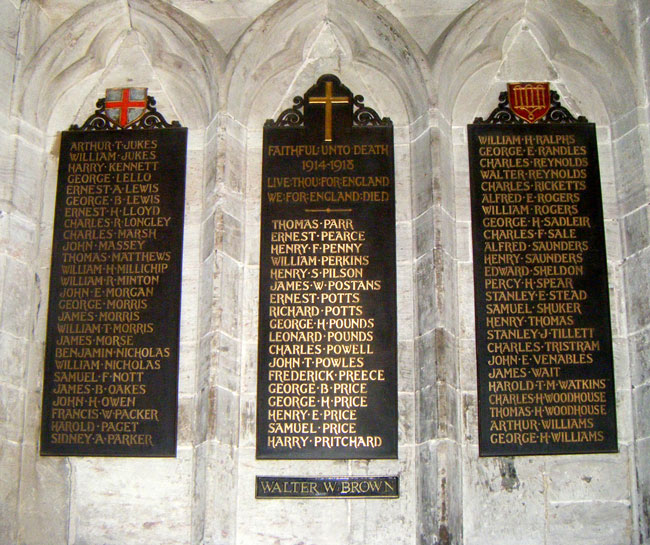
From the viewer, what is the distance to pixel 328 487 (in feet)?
29.8

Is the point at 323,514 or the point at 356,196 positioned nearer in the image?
the point at 323,514

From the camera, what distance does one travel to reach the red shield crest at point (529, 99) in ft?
33.1

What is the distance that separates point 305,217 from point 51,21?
9.78ft

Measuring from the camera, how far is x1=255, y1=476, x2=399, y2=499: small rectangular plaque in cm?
905

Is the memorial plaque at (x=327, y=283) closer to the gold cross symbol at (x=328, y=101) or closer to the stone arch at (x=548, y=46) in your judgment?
the gold cross symbol at (x=328, y=101)

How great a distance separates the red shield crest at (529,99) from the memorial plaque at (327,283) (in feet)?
3.77

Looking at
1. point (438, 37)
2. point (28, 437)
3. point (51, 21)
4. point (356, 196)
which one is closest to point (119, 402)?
point (28, 437)

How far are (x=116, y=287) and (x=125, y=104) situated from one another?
176 centimetres

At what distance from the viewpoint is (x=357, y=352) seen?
941 centimetres

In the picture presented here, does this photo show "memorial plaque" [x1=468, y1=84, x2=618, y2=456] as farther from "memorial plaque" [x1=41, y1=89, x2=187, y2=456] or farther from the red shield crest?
"memorial plaque" [x1=41, y1=89, x2=187, y2=456]

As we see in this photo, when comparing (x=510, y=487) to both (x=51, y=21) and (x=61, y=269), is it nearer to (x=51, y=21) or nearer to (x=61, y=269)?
(x=61, y=269)

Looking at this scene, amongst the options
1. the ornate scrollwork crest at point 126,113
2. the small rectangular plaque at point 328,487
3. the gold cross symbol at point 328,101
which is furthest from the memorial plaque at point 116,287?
the gold cross symbol at point 328,101

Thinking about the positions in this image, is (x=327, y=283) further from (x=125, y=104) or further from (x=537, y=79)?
(x=537, y=79)

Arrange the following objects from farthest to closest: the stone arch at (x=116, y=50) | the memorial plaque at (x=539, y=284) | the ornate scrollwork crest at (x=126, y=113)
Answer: the ornate scrollwork crest at (x=126, y=113)
the stone arch at (x=116, y=50)
the memorial plaque at (x=539, y=284)
